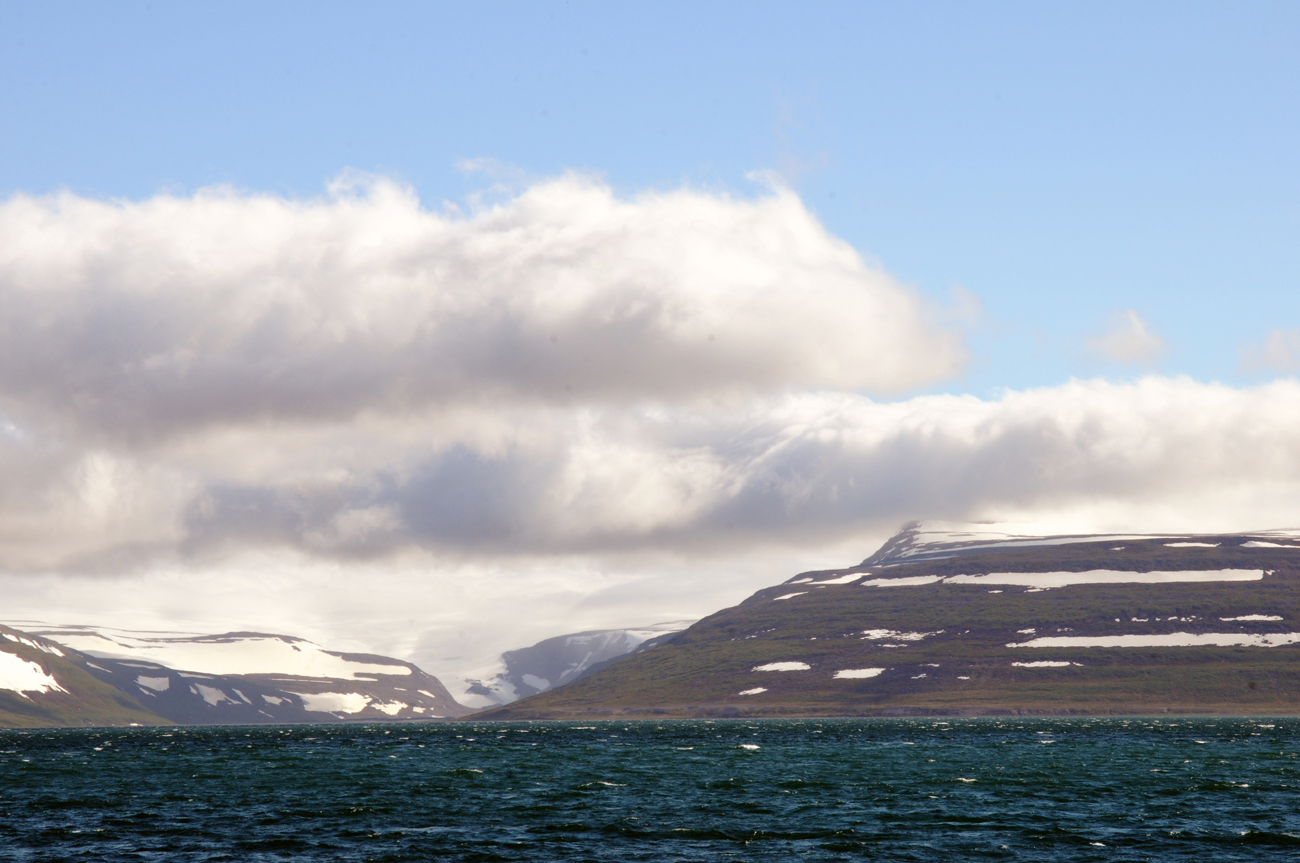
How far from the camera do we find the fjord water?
62.9m

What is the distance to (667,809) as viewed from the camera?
3248 inches

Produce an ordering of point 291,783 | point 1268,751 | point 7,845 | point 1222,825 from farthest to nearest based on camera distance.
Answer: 1. point 1268,751
2. point 291,783
3. point 1222,825
4. point 7,845

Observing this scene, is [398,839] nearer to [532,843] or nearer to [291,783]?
[532,843]

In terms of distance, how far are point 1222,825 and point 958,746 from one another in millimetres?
110711

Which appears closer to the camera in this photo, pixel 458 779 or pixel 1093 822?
pixel 1093 822

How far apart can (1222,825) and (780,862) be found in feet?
95.5

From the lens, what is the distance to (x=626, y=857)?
6066 centimetres

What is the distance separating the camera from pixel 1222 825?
233 ft

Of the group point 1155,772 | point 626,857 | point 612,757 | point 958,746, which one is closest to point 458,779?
point 612,757

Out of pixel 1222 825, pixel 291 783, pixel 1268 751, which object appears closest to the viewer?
pixel 1222 825

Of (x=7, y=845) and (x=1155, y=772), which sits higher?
(x=7, y=845)

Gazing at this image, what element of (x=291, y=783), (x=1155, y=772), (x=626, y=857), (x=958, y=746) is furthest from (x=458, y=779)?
(x=958, y=746)

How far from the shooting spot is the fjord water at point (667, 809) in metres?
62.9

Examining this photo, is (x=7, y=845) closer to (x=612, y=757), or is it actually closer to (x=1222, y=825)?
(x=1222, y=825)
